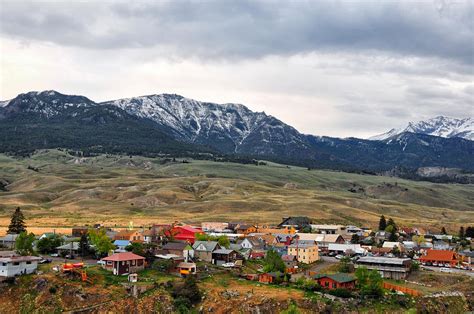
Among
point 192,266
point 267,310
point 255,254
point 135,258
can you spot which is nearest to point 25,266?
point 135,258

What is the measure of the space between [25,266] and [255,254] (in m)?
34.6

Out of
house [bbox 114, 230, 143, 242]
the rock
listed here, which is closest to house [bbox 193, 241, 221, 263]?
house [bbox 114, 230, 143, 242]

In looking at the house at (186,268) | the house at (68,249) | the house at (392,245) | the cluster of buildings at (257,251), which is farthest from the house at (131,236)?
the house at (392,245)

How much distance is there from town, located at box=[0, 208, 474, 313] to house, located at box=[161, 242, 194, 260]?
0.07 m

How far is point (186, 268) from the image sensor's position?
69125 millimetres

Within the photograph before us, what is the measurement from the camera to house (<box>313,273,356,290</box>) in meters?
65.6

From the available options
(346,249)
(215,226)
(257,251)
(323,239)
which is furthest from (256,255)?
(215,226)

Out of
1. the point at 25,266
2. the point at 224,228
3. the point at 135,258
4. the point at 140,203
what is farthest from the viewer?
the point at 140,203

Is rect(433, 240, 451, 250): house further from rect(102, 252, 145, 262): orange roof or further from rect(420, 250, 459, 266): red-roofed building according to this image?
rect(102, 252, 145, 262): orange roof

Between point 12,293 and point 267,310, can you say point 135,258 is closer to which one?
point 12,293

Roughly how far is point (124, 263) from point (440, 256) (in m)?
50.5

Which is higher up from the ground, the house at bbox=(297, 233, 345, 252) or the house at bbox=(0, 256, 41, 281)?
the house at bbox=(0, 256, 41, 281)

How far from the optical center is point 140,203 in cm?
18412

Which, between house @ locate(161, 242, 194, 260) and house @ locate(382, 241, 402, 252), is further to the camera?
house @ locate(382, 241, 402, 252)
